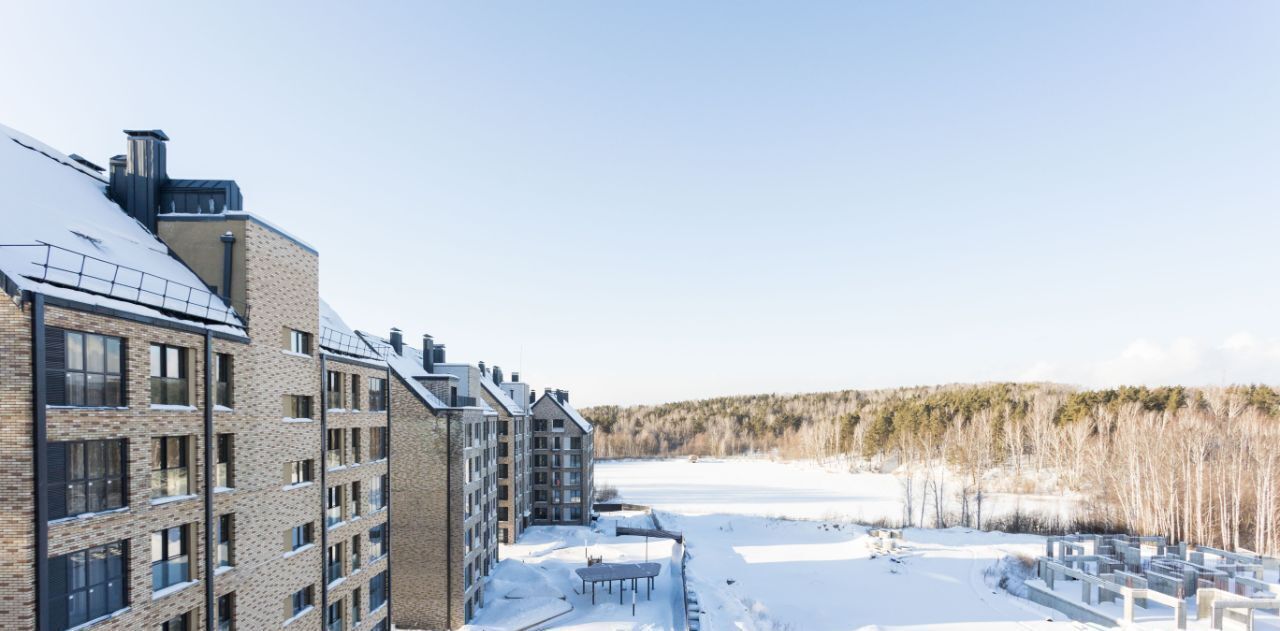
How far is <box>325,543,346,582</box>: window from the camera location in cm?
2316

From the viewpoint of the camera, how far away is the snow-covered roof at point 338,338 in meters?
24.3

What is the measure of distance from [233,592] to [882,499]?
7367 centimetres

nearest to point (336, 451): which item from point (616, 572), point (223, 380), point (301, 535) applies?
point (301, 535)

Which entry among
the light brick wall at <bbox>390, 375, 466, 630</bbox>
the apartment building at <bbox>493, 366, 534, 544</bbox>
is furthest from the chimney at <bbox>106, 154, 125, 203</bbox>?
the apartment building at <bbox>493, 366, 534, 544</bbox>

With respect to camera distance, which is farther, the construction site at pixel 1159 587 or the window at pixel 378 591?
the construction site at pixel 1159 587

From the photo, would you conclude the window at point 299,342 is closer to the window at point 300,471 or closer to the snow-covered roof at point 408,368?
the window at point 300,471

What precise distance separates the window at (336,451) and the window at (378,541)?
165 inches

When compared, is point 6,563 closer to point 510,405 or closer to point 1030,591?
point 510,405

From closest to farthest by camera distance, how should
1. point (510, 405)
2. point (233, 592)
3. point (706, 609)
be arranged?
point (233, 592) → point (706, 609) → point (510, 405)

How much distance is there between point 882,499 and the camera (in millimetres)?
77625

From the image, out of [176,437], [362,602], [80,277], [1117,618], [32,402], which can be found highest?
[80,277]

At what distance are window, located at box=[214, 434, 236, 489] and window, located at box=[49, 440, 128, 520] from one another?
3.49 meters

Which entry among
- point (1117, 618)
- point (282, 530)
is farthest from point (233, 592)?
point (1117, 618)

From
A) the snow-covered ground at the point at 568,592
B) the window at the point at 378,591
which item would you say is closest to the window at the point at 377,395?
the window at the point at 378,591
